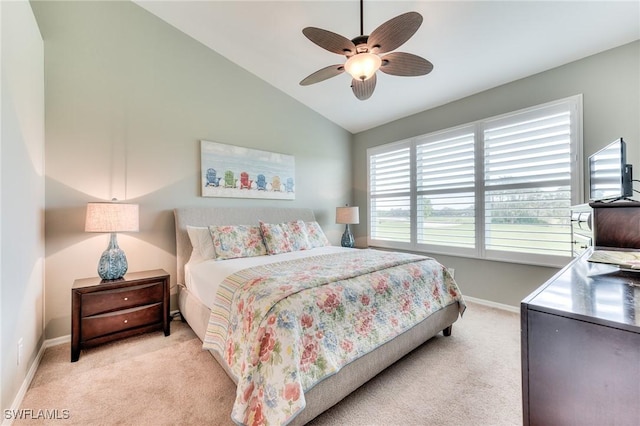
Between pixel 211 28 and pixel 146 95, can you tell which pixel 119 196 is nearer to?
pixel 146 95

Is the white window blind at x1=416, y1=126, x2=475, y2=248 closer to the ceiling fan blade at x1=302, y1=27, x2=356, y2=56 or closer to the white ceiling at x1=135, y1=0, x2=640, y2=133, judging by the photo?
the white ceiling at x1=135, y1=0, x2=640, y2=133

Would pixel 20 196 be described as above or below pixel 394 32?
below

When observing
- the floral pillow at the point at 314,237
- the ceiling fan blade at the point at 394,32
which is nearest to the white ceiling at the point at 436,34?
the ceiling fan blade at the point at 394,32

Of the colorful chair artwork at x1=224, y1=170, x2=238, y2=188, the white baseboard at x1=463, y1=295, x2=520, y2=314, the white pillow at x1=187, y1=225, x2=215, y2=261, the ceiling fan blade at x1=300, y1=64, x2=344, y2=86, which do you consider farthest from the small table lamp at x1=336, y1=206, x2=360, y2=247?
the ceiling fan blade at x1=300, y1=64, x2=344, y2=86

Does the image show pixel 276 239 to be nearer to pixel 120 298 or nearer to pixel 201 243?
pixel 201 243

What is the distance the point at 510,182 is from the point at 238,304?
10.6ft

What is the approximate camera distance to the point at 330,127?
4.64 metres

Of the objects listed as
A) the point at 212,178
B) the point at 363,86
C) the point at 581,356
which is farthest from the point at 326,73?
the point at 581,356

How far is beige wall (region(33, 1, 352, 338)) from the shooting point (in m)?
2.41

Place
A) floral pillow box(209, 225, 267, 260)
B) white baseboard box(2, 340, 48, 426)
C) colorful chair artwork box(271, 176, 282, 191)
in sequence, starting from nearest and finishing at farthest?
white baseboard box(2, 340, 48, 426) < floral pillow box(209, 225, 267, 260) < colorful chair artwork box(271, 176, 282, 191)

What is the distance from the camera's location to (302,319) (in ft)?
4.62

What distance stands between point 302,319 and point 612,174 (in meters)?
2.09

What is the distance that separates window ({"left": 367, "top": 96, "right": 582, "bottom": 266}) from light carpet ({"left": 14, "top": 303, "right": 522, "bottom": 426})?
120 cm

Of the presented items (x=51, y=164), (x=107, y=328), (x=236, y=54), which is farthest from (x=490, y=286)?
(x=51, y=164)
